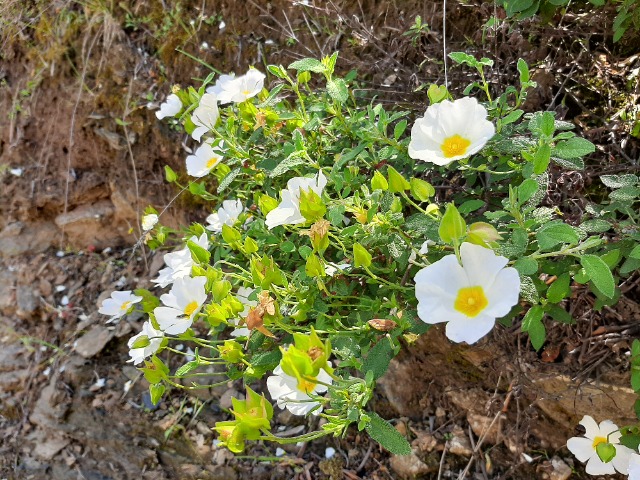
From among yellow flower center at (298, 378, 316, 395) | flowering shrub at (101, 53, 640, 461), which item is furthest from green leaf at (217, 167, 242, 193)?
yellow flower center at (298, 378, 316, 395)

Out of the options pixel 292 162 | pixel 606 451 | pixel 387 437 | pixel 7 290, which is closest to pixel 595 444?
pixel 606 451

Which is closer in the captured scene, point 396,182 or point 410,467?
point 396,182

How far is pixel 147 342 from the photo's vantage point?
52.3 inches

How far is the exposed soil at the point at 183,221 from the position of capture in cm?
165

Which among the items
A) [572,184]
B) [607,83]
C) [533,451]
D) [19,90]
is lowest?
[533,451]

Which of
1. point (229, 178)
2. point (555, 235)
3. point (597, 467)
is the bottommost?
point (597, 467)

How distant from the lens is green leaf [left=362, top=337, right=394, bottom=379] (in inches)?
48.3

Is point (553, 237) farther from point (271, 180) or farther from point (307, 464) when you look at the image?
point (307, 464)

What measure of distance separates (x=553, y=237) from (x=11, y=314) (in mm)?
2381

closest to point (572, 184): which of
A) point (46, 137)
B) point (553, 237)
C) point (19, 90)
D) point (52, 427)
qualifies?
point (553, 237)

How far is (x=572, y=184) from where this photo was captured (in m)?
1.55

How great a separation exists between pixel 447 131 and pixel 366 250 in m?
0.30

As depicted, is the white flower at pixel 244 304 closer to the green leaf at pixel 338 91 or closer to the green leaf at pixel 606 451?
the green leaf at pixel 338 91

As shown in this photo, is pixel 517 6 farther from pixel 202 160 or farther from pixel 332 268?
pixel 202 160
